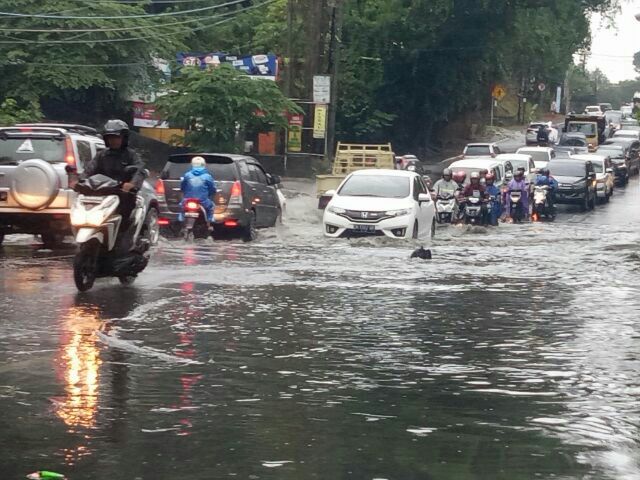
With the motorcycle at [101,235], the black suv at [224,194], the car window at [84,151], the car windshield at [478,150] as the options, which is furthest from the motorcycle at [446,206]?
the car windshield at [478,150]

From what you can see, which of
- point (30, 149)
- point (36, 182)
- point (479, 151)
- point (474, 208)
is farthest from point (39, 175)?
point (479, 151)

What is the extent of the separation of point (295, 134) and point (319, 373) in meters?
38.9

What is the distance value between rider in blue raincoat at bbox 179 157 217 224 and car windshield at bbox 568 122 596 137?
5514 cm

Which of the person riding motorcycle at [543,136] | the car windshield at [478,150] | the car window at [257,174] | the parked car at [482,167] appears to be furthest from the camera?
the person riding motorcycle at [543,136]

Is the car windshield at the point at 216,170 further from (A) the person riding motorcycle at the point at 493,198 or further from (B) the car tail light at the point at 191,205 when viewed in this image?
(A) the person riding motorcycle at the point at 493,198

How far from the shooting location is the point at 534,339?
34.6 feet

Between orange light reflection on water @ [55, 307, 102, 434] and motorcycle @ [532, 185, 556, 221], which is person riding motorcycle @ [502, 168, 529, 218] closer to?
motorcycle @ [532, 185, 556, 221]

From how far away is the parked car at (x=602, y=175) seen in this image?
153 feet

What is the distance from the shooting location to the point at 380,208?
23.0m

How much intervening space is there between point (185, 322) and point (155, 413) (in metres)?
3.88

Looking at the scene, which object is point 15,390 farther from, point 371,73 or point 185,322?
point 371,73

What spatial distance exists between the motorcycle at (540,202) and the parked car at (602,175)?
8531 mm

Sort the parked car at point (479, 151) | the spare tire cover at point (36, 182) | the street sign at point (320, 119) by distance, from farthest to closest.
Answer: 1. the parked car at point (479, 151)
2. the street sign at point (320, 119)
3. the spare tire cover at point (36, 182)

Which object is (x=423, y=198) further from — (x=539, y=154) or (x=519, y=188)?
(x=539, y=154)
